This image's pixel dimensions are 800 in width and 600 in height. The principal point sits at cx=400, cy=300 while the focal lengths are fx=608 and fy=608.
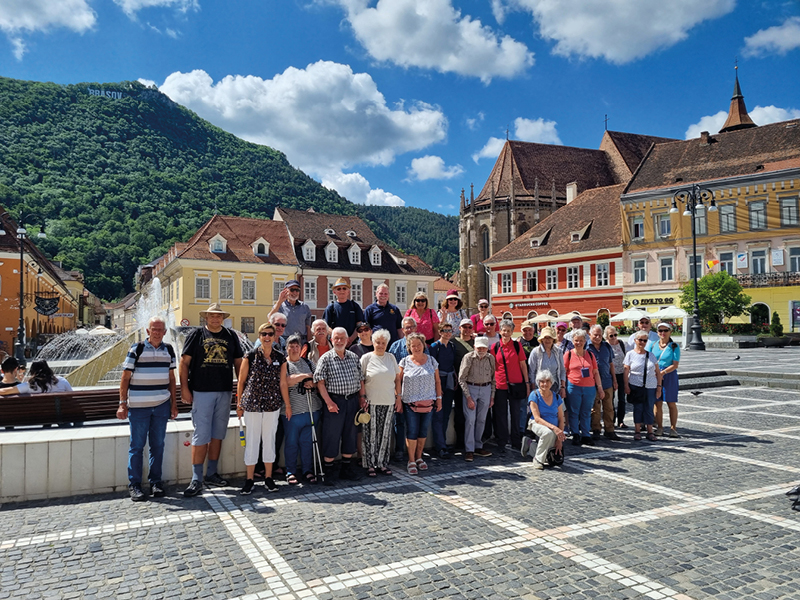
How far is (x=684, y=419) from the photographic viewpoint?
436 inches

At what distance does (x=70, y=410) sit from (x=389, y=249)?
4473 centimetres

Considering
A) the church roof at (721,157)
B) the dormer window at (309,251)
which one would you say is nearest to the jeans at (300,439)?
the church roof at (721,157)

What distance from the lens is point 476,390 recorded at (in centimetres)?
830

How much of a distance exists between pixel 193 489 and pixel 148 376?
131 cm

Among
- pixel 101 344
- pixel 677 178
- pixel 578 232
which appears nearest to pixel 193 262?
pixel 101 344

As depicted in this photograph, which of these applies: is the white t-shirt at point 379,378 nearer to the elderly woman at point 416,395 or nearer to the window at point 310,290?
the elderly woman at point 416,395

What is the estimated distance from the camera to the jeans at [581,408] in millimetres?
9141

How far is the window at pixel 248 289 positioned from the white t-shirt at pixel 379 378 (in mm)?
37995

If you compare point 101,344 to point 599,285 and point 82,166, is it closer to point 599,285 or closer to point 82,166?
point 599,285

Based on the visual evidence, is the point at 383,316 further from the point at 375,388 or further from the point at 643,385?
the point at 643,385

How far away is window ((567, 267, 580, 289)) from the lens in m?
44.8

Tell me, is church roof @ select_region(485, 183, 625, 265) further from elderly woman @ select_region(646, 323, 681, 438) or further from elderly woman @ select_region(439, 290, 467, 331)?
elderly woman @ select_region(439, 290, 467, 331)

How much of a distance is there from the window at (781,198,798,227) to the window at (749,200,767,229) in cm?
96

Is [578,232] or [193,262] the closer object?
[193,262]
